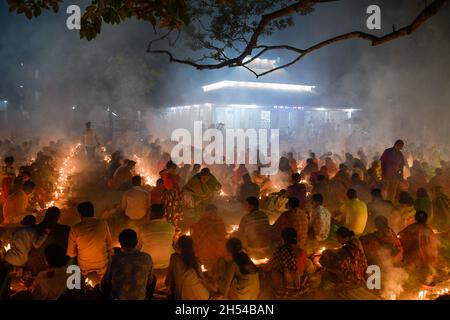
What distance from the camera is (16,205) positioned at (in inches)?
280

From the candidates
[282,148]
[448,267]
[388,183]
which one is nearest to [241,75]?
[282,148]

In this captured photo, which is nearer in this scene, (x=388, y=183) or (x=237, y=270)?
(x=237, y=270)

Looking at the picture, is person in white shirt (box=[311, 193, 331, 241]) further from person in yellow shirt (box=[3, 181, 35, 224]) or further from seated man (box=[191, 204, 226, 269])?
person in yellow shirt (box=[3, 181, 35, 224])

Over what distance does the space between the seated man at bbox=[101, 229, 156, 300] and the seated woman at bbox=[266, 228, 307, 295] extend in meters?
1.61

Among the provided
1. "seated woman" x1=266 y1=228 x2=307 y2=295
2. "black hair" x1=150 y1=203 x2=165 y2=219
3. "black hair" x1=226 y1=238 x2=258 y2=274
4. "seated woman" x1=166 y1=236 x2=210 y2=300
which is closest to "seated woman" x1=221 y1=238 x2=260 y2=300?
"black hair" x1=226 y1=238 x2=258 y2=274

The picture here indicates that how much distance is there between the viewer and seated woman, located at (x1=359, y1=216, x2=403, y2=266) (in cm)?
511

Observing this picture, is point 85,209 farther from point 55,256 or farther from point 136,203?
point 136,203

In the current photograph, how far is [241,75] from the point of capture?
3025cm

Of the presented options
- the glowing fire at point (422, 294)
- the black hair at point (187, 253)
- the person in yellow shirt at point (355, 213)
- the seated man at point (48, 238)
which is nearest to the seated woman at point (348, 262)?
the glowing fire at point (422, 294)

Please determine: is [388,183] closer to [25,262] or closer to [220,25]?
[220,25]

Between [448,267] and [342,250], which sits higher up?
[342,250]

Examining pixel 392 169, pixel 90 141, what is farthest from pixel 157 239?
pixel 90 141

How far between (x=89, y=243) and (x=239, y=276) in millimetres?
2043

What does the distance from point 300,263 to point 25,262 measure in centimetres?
355
